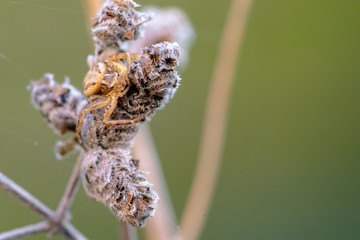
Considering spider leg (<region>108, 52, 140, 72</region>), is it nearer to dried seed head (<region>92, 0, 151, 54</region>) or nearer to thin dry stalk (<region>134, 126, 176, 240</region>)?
dried seed head (<region>92, 0, 151, 54</region>)

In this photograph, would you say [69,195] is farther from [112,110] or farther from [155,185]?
[155,185]

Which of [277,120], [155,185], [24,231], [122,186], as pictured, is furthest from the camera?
[277,120]

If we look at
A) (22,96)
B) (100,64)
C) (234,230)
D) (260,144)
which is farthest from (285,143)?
(100,64)

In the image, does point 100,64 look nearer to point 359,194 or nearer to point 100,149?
point 100,149

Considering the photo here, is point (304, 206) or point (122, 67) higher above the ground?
point (122, 67)

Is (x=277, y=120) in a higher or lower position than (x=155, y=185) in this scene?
higher

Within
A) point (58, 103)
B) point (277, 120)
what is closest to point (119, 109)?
point (58, 103)
